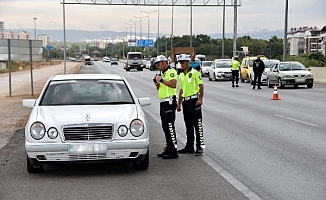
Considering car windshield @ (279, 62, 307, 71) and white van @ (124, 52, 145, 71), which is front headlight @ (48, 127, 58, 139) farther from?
white van @ (124, 52, 145, 71)

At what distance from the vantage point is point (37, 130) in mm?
8195

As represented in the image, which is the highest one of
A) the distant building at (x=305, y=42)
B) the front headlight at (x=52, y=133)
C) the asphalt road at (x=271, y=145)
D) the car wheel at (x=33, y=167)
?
the distant building at (x=305, y=42)

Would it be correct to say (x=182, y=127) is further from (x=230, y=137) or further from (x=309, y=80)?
(x=309, y=80)

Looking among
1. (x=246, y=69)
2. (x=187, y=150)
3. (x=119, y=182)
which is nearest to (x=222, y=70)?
(x=246, y=69)

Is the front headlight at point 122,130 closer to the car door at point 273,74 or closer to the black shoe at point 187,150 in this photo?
the black shoe at point 187,150

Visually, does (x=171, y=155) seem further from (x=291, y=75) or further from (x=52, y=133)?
(x=291, y=75)

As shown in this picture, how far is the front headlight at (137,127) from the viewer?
8328 millimetres

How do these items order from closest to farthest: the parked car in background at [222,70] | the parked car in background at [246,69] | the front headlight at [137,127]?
the front headlight at [137,127] → the parked car in background at [246,69] → the parked car in background at [222,70]

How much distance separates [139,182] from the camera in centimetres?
Answer: 797

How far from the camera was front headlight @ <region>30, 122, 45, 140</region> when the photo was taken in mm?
8163

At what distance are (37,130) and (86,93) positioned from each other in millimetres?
1440

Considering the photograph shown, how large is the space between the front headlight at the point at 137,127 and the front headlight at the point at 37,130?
1.23 m

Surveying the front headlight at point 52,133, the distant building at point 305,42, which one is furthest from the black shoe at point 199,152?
the distant building at point 305,42

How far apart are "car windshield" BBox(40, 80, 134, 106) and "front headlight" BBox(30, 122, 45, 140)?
99cm
